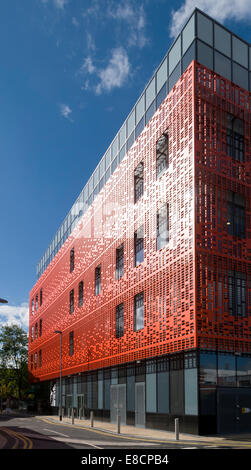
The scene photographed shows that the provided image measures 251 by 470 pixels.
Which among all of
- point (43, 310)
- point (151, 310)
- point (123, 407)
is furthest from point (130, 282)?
point (43, 310)

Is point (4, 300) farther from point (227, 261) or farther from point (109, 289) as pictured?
point (109, 289)

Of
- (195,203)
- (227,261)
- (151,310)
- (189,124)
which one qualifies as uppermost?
(189,124)

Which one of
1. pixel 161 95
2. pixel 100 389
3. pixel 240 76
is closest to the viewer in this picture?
pixel 240 76

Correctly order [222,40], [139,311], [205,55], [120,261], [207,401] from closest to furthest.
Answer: [207,401]
[205,55]
[222,40]
[139,311]
[120,261]

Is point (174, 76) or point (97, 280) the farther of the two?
point (97, 280)

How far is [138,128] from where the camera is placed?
4256cm

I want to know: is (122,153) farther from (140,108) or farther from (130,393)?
(130,393)

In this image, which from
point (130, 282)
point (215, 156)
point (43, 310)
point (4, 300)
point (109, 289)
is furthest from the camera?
point (43, 310)

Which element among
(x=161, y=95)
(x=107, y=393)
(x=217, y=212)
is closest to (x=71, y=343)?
(x=107, y=393)

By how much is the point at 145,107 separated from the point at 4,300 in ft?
64.7

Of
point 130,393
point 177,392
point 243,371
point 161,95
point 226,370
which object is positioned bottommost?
point 130,393

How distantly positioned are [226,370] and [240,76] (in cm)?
1936

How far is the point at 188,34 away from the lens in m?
33.7

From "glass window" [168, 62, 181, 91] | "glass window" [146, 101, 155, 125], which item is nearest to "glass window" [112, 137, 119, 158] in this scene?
"glass window" [146, 101, 155, 125]
